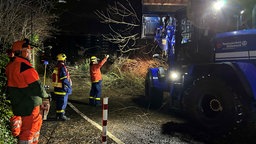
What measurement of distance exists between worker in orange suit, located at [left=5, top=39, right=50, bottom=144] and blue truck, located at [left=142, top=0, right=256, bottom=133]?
3.69 metres

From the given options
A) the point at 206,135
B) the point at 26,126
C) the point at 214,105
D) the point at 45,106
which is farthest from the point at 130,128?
the point at 26,126

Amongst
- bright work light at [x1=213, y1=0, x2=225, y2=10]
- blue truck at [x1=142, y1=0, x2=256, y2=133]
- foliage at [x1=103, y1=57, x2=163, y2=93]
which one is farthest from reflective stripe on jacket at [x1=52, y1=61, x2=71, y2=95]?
foliage at [x1=103, y1=57, x2=163, y2=93]

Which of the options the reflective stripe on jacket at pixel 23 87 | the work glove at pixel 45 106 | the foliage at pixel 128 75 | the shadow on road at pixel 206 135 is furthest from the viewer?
the foliage at pixel 128 75

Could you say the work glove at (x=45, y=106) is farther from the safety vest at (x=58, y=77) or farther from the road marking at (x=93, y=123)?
the safety vest at (x=58, y=77)

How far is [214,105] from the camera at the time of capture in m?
6.77

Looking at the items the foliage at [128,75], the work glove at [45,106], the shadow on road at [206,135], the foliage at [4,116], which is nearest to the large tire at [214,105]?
the shadow on road at [206,135]

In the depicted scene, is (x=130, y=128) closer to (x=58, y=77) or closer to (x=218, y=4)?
(x=58, y=77)

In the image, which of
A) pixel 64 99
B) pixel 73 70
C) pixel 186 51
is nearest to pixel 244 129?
pixel 186 51

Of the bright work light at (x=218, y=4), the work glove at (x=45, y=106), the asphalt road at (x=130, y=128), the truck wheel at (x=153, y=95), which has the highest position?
the bright work light at (x=218, y=4)

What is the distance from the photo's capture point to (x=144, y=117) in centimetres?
841

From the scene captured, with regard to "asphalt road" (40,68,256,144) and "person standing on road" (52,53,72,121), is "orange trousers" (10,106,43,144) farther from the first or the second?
"person standing on road" (52,53,72,121)

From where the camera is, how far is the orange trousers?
4.34 m

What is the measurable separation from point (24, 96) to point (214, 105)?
4.12 meters

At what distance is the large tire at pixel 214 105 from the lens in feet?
20.2
